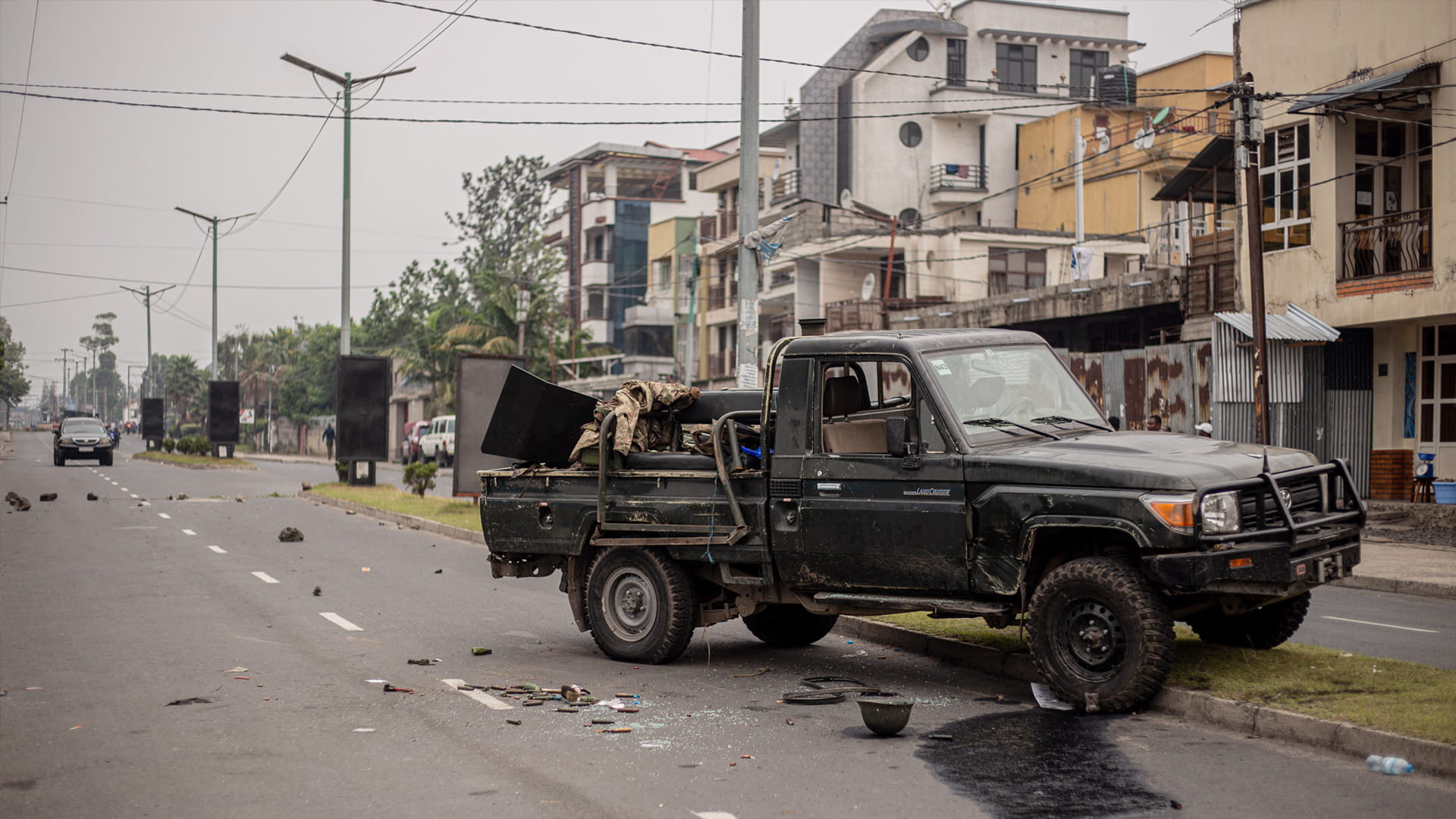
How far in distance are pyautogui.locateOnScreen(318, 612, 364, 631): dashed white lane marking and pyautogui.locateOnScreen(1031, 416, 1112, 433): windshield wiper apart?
19.6 ft

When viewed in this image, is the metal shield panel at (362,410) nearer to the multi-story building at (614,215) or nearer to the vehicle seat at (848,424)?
the vehicle seat at (848,424)

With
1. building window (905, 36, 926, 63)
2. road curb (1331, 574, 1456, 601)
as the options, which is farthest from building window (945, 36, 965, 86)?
road curb (1331, 574, 1456, 601)

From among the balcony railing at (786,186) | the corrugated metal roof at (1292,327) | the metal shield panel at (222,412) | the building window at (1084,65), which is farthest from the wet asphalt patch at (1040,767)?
the building window at (1084,65)

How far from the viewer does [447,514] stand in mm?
23359

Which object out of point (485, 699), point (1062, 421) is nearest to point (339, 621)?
point (485, 699)

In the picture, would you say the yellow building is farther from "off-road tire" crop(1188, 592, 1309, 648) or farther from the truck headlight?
the truck headlight

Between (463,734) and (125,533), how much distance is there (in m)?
15.6

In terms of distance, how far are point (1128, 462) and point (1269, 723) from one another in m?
1.56

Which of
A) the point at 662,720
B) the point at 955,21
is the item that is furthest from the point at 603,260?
the point at 662,720

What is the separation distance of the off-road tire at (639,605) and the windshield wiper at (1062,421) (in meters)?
2.72

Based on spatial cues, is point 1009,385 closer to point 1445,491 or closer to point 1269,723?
point 1269,723

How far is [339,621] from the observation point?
11695 mm

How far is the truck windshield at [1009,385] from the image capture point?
8438mm

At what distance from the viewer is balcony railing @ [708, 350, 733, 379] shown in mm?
62312
